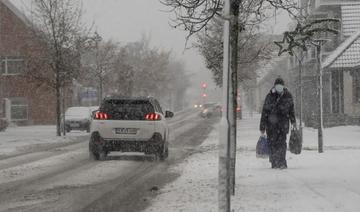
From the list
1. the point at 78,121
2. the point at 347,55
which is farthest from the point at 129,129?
the point at 78,121

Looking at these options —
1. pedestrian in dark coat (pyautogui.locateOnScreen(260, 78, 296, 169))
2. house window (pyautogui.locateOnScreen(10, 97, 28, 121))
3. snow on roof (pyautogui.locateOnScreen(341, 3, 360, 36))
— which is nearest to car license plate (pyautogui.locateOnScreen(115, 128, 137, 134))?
pedestrian in dark coat (pyautogui.locateOnScreen(260, 78, 296, 169))

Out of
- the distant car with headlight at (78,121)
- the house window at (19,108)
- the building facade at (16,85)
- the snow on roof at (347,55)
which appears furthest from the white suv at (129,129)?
the house window at (19,108)

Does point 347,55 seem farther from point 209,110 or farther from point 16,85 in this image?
point 209,110

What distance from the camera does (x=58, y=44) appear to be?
104 feet

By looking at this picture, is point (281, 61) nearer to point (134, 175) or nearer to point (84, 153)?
point (84, 153)

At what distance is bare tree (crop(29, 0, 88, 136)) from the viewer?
31.6 metres

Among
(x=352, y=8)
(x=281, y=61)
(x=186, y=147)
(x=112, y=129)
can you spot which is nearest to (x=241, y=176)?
(x=112, y=129)

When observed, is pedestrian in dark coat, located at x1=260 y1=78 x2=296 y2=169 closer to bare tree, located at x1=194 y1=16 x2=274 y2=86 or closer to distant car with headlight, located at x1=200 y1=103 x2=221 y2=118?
bare tree, located at x1=194 y1=16 x2=274 y2=86

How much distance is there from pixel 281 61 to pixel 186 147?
5111 centimetres

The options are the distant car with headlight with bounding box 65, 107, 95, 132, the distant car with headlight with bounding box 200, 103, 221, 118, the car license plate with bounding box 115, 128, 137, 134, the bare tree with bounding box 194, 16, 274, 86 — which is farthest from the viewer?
the distant car with headlight with bounding box 200, 103, 221, 118

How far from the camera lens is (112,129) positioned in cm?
1845

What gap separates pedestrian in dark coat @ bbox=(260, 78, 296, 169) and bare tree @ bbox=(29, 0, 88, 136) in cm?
1886

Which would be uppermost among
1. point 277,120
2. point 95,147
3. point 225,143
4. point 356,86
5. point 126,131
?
point 356,86

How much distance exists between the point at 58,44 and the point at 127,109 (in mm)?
13785
